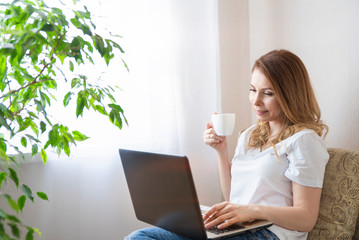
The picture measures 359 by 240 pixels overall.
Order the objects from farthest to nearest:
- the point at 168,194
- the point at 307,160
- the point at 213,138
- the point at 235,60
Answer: the point at 235,60 → the point at 213,138 → the point at 307,160 → the point at 168,194

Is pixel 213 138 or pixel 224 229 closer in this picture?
pixel 224 229

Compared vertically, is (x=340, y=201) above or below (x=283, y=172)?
below

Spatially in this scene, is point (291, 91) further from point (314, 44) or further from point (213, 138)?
point (314, 44)

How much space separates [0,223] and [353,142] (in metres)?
1.45

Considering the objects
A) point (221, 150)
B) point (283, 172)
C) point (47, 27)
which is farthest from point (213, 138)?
point (47, 27)

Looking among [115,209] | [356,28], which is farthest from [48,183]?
[356,28]

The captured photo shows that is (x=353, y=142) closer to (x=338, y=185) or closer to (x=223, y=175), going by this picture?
(x=338, y=185)

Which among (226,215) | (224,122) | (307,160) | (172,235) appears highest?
(224,122)

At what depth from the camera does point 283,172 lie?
4.92 ft

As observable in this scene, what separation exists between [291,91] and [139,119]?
0.73 m

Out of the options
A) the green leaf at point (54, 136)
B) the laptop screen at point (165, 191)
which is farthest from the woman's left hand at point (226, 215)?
the green leaf at point (54, 136)

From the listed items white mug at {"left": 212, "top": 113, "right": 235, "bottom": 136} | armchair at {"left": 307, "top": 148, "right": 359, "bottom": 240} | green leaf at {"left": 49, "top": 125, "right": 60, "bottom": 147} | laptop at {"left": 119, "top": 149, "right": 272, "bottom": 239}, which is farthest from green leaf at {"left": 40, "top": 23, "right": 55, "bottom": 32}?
armchair at {"left": 307, "top": 148, "right": 359, "bottom": 240}

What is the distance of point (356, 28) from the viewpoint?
5.59ft

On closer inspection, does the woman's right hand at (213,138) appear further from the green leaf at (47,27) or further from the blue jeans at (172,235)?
the green leaf at (47,27)
